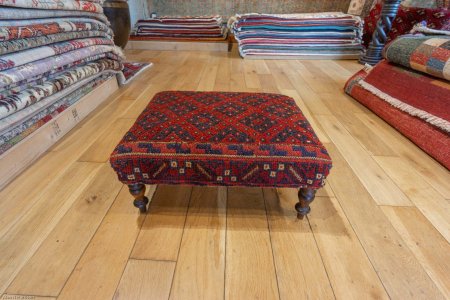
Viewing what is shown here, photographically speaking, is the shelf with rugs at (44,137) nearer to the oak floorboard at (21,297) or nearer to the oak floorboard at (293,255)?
the oak floorboard at (21,297)

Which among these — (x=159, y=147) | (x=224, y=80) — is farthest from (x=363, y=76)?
(x=159, y=147)

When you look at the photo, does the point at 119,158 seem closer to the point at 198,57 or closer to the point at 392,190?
the point at 392,190

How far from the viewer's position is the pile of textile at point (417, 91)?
1085mm

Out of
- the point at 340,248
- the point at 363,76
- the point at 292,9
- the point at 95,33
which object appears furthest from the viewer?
the point at 292,9

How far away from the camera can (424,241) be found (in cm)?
72

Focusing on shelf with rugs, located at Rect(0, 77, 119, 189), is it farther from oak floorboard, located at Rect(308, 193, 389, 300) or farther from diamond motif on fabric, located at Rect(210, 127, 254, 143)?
oak floorboard, located at Rect(308, 193, 389, 300)

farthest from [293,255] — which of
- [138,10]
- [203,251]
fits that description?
[138,10]

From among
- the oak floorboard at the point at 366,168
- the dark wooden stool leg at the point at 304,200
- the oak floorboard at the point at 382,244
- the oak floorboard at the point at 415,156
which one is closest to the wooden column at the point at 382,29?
the oak floorboard at the point at 415,156

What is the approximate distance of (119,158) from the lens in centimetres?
66

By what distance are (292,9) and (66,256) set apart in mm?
3876

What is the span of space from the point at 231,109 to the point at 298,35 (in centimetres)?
229

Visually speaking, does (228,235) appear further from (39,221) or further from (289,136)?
(39,221)

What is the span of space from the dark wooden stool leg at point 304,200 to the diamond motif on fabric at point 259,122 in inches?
8.3

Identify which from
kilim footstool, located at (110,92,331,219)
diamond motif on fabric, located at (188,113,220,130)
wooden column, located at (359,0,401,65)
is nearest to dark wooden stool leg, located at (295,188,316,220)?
kilim footstool, located at (110,92,331,219)
